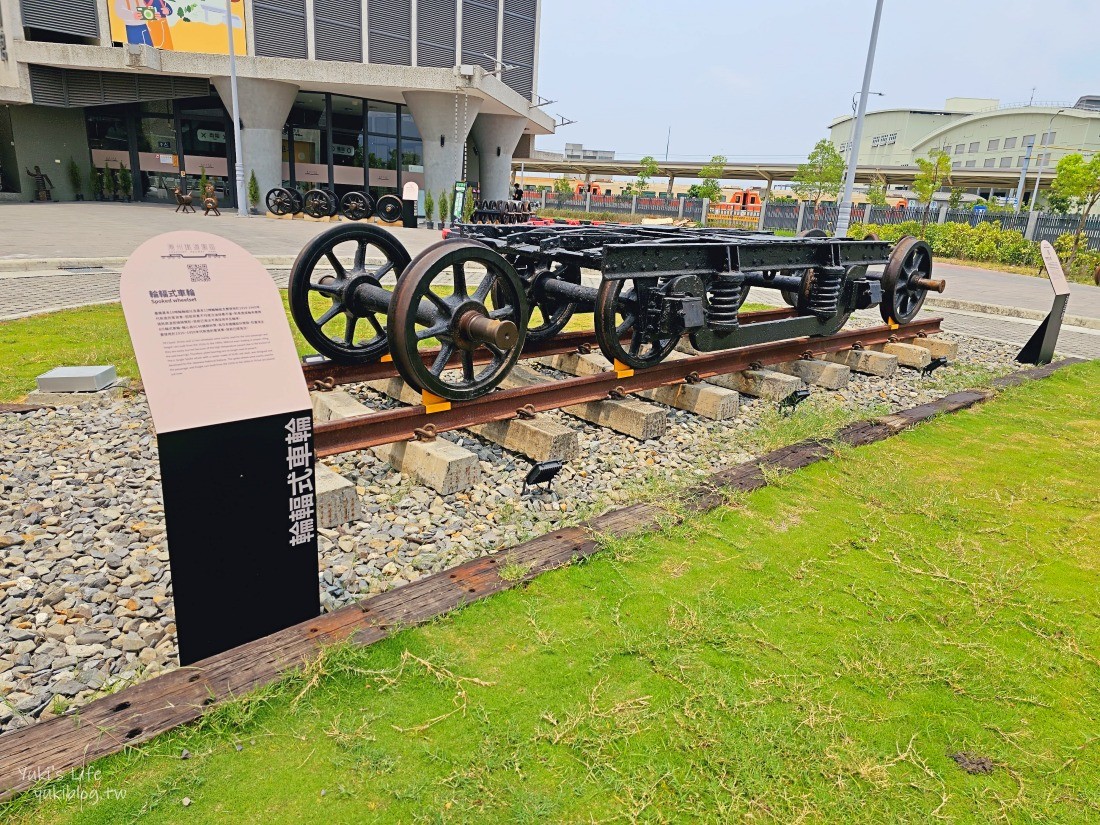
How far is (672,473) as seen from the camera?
4.64 meters

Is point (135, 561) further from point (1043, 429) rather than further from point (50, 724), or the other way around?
point (1043, 429)

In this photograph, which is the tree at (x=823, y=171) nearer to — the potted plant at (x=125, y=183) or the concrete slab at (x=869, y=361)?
the potted plant at (x=125, y=183)

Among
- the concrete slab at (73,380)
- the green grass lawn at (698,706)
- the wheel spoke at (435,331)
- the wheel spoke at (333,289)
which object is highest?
the wheel spoke at (333,289)

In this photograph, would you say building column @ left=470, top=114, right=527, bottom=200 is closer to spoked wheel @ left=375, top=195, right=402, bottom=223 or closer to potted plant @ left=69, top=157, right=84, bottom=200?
spoked wheel @ left=375, top=195, right=402, bottom=223

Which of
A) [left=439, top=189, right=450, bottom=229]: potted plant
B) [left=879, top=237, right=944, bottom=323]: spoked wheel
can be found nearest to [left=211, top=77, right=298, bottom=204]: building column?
[left=439, top=189, right=450, bottom=229]: potted plant

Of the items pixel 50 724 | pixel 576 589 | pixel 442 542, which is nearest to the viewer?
pixel 50 724

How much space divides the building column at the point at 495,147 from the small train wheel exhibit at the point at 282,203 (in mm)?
11322

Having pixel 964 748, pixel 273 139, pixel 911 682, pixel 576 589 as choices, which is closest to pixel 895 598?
pixel 911 682

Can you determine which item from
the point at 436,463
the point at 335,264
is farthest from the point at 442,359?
the point at 335,264

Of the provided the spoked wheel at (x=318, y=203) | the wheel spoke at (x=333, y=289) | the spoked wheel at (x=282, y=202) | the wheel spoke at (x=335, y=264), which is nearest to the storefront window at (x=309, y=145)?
the spoked wheel at (x=282, y=202)

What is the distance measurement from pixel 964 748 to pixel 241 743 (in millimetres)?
2326

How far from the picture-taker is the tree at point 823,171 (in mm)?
53250

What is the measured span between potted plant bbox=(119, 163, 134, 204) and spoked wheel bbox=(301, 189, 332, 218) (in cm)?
1372

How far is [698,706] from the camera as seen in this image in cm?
241
